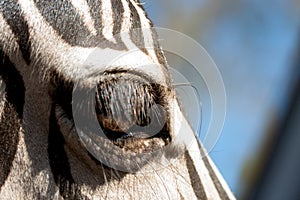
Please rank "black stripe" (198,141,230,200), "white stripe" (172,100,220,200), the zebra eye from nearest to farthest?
1. the zebra eye
2. "white stripe" (172,100,220,200)
3. "black stripe" (198,141,230,200)

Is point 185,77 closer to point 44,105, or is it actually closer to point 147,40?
point 147,40

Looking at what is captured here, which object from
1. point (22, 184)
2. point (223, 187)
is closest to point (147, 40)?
point (22, 184)

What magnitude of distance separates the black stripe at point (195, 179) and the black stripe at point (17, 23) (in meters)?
0.38

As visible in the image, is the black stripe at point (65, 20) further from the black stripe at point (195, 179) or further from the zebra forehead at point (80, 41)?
the black stripe at point (195, 179)

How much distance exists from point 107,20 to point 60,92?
0.50ft

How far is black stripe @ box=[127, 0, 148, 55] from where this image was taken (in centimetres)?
157

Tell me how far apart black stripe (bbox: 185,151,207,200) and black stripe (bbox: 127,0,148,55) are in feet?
0.80

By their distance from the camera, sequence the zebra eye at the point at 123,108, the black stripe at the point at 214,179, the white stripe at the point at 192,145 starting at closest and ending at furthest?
1. the zebra eye at the point at 123,108
2. the white stripe at the point at 192,145
3. the black stripe at the point at 214,179

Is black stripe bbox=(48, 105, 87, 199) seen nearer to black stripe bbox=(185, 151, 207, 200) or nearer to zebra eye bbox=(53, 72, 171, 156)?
zebra eye bbox=(53, 72, 171, 156)

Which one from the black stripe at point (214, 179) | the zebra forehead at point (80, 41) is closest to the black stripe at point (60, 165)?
the zebra forehead at point (80, 41)

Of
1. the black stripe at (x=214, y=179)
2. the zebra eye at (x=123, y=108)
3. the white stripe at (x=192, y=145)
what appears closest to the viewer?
the zebra eye at (x=123, y=108)

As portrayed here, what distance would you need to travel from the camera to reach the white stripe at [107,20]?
1.54m

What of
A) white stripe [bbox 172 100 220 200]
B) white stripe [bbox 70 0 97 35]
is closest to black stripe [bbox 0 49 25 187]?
white stripe [bbox 70 0 97 35]

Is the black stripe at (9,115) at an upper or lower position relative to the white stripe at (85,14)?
lower
